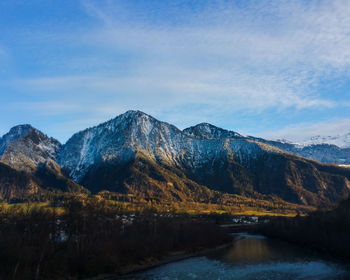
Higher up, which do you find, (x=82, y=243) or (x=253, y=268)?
(x=82, y=243)

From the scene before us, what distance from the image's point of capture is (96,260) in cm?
8294

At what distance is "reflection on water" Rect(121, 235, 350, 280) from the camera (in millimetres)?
78688

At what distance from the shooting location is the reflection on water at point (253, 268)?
78.7 metres

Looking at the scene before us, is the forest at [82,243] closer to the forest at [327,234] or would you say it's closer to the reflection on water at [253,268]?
the reflection on water at [253,268]

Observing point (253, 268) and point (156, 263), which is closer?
point (253, 268)

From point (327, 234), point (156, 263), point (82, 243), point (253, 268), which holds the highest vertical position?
point (327, 234)

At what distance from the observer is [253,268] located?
293ft

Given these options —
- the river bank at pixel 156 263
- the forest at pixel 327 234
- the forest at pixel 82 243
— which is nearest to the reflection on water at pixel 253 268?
the river bank at pixel 156 263

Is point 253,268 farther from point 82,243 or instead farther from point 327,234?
point 82,243

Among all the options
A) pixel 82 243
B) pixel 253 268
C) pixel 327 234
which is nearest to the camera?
pixel 253 268

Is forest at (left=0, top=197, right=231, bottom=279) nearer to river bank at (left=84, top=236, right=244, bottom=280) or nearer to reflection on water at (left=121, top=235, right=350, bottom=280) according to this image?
river bank at (left=84, top=236, right=244, bottom=280)

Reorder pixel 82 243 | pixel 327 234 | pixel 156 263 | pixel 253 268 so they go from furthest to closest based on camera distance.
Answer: pixel 327 234 < pixel 156 263 < pixel 82 243 < pixel 253 268

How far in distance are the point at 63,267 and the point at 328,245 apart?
87162 mm

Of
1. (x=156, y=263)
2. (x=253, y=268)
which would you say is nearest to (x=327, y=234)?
(x=253, y=268)
